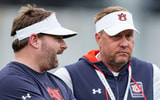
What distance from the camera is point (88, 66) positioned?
4.31 metres

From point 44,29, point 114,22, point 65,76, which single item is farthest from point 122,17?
point 44,29

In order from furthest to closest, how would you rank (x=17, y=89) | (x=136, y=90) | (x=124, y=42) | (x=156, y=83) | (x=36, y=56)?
(x=156, y=83), (x=136, y=90), (x=124, y=42), (x=36, y=56), (x=17, y=89)

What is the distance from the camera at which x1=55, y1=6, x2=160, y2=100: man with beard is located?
4.10 m

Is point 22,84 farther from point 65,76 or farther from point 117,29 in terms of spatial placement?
point 117,29

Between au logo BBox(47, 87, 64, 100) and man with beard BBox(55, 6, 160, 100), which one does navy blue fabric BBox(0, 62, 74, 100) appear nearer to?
au logo BBox(47, 87, 64, 100)

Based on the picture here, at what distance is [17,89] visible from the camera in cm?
321

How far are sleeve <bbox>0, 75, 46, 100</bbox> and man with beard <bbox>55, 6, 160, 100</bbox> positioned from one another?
0.92 metres

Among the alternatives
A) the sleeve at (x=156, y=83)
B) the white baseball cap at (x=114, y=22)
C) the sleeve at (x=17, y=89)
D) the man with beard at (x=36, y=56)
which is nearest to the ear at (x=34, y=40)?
the man with beard at (x=36, y=56)

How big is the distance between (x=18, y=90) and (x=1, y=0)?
5.77 m

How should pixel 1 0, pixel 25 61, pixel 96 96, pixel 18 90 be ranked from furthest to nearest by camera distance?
pixel 1 0, pixel 96 96, pixel 25 61, pixel 18 90

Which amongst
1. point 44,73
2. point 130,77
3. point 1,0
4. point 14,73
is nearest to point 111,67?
point 130,77

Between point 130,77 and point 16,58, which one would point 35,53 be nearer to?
point 16,58

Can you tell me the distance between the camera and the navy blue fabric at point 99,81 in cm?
412

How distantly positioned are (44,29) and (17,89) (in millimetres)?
577
